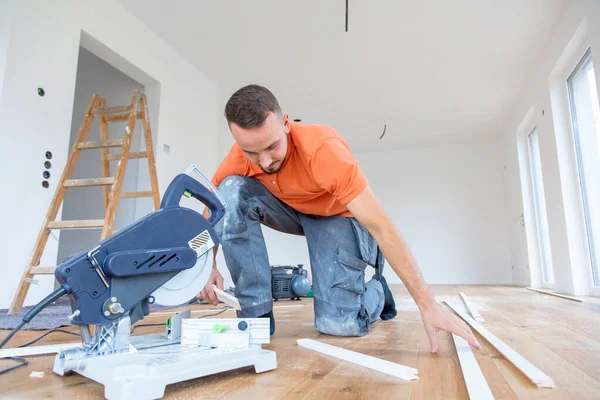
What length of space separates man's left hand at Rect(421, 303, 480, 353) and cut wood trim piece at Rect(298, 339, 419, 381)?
18 centimetres

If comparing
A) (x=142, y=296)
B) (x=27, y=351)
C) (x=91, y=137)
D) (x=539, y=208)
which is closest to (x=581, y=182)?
(x=539, y=208)

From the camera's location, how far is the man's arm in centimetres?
103

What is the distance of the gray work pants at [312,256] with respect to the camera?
57.6 inches

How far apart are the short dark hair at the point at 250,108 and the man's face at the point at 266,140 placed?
16 mm

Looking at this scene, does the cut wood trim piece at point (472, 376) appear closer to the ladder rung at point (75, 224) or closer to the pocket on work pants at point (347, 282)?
the pocket on work pants at point (347, 282)

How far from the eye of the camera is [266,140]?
1.21 metres

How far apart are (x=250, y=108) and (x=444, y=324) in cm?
82

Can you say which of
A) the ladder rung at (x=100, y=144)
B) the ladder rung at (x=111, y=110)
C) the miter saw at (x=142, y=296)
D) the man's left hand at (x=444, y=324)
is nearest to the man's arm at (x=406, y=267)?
the man's left hand at (x=444, y=324)

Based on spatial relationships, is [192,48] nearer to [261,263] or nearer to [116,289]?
[261,263]

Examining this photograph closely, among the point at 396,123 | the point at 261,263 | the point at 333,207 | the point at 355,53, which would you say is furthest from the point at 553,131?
the point at 261,263

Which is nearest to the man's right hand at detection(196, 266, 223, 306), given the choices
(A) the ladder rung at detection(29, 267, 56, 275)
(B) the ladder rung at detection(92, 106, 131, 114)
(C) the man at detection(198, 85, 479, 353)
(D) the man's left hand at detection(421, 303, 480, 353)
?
(C) the man at detection(198, 85, 479, 353)

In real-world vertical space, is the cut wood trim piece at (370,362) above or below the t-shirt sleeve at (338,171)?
below

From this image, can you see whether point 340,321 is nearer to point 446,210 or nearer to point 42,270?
point 42,270

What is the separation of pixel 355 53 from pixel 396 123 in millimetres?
2205
